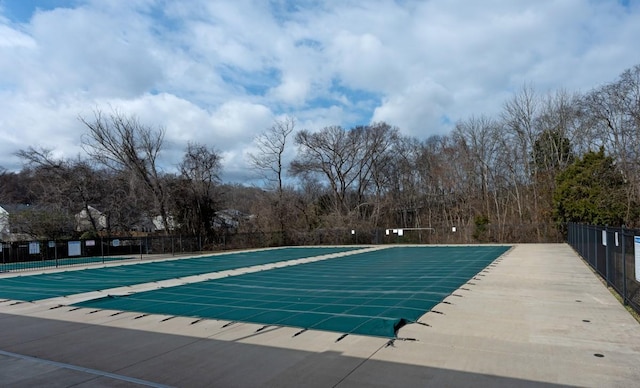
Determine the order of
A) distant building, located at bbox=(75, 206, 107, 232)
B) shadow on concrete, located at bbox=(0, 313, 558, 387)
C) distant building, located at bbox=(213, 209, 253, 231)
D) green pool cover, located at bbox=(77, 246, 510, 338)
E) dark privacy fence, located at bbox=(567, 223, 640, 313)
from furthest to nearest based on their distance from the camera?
1. distant building, located at bbox=(213, 209, 253, 231)
2. distant building, located at bbox=(75, 206, 107, 232)
3. dark privacy fence, located at bbox=(567, 223, 640, 313)
4. green pool cover, located at bbox=(77, 246, 510, 338)
5. shadow on concrete, located at bbox=(0, 313, 558, 387)

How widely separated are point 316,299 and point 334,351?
4269 mm

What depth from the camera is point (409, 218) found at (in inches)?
1975

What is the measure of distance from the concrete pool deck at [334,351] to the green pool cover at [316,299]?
1.49 ft

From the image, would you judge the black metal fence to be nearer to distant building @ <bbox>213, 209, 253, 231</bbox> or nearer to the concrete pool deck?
distant building @ <bbox>213, 209, 253, 231</bbox>

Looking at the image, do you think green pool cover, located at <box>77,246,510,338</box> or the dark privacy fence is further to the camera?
the dark privacy fence

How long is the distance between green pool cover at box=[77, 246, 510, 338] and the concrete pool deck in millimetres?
455

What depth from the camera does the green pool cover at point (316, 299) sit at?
25.8ft

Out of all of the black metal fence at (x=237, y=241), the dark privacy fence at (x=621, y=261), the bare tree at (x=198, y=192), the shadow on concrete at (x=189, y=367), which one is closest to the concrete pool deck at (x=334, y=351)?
the shadow on concrete at (x=189, y=367)

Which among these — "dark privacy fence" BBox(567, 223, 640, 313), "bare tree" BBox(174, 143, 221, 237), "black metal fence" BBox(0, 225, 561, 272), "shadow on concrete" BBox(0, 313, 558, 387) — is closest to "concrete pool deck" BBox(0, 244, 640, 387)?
"shadow on concrete" BBox(0, 313, 558, 387)

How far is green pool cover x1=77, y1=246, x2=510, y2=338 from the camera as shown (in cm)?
786

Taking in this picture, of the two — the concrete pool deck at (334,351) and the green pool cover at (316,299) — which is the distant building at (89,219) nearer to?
the green pool cover at (316,299)

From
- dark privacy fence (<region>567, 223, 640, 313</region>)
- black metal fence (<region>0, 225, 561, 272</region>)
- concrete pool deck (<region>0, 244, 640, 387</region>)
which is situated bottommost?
black metal fence (<region>0, 225, 561, 272</region>)

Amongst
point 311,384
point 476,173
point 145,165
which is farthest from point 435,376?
point 476,173

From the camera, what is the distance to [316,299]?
10.2 metres
